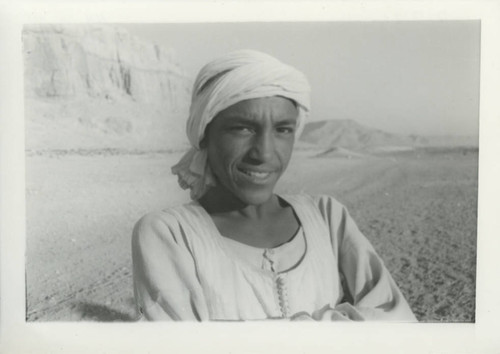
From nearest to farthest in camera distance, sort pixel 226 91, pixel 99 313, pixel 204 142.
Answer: pixel 226 91
pixel 204 142
pixel 99 313

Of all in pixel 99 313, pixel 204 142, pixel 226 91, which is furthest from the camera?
pixel 99 313

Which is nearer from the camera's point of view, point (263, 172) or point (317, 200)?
point (263, 172)

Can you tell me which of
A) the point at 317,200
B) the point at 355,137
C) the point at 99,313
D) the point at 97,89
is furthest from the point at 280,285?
the point at 97,89

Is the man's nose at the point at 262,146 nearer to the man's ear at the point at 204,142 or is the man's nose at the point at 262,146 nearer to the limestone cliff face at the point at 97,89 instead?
the man's ear at the point at 204,142

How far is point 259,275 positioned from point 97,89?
94cm

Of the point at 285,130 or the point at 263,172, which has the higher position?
the point at 285,130

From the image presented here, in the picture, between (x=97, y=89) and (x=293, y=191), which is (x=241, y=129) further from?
(x=97, y=89)

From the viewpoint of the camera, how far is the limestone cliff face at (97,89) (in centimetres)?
276

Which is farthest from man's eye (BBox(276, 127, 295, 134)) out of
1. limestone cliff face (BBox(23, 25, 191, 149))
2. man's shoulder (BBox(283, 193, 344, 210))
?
limestone cliff face (BBox(23, 25, 191, 149))

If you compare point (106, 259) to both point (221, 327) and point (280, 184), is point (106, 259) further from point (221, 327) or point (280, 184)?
point (280, 184)

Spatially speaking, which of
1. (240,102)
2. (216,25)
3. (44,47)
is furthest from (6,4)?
(240,102)

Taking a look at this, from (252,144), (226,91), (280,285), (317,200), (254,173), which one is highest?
(226,91)

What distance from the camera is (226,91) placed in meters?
2.59

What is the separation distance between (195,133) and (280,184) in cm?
38
